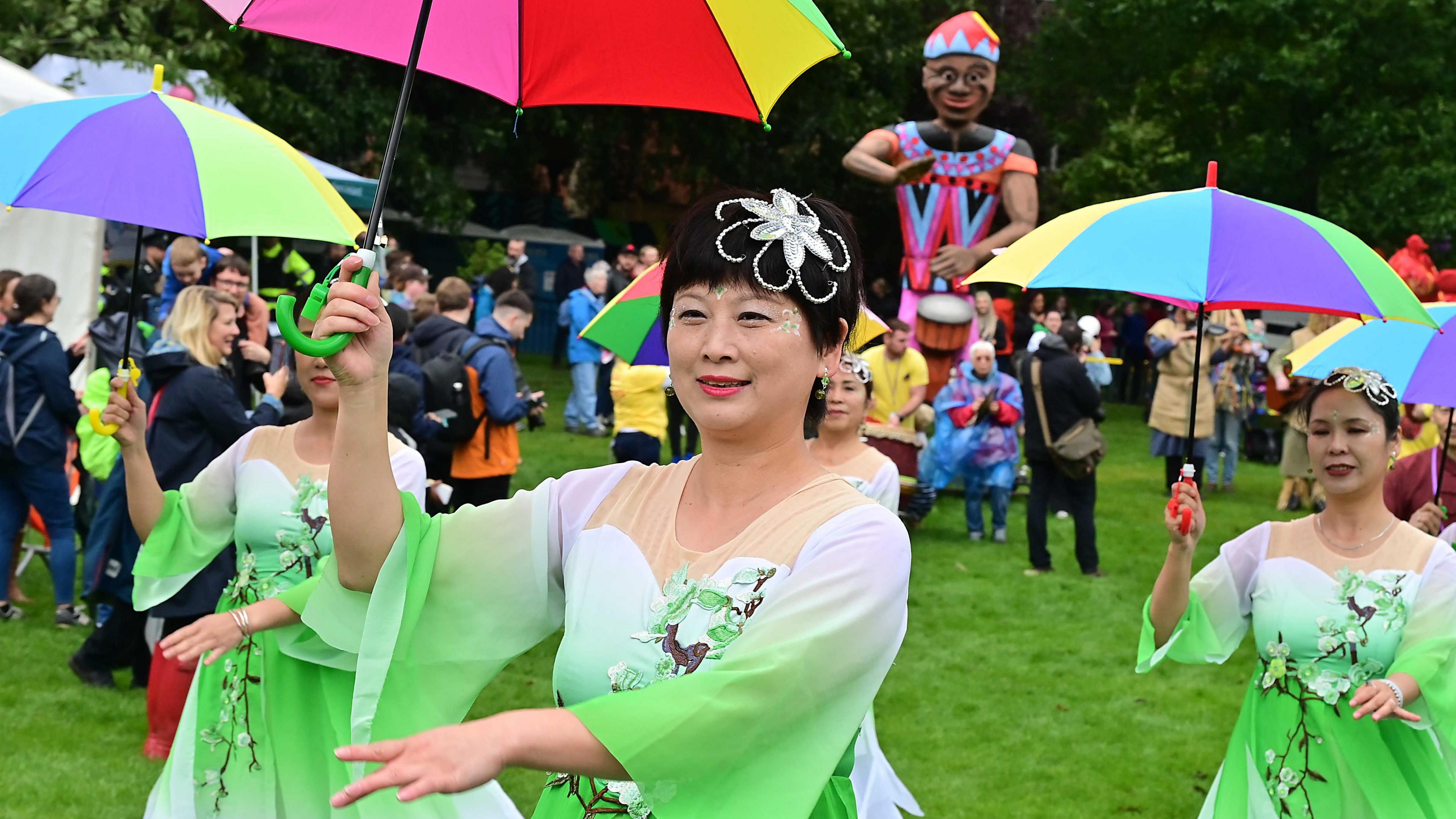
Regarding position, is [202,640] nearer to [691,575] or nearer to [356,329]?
[356,329]

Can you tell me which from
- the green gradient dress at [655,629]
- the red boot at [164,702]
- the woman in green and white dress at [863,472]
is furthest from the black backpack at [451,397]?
the green gradient dress at [655,629]

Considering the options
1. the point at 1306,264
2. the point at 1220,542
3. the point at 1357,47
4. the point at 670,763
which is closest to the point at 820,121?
the point at 1357,47

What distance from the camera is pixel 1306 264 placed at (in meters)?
4.19

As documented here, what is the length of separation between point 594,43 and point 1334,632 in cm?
282

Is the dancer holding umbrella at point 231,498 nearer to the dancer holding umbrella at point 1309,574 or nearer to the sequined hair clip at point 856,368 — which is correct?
the dancer holding umbrella at point 1309,574

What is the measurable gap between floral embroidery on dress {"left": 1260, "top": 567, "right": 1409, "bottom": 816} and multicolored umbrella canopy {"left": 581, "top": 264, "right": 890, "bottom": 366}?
8.28 feet

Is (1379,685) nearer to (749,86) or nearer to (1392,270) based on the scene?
(1392,270)

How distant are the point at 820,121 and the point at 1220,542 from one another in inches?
555

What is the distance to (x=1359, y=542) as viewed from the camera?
4.64m

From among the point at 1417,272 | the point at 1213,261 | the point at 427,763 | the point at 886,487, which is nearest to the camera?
the point at 427,763

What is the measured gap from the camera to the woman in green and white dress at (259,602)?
4.69 metres

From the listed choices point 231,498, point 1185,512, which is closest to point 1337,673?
point 1185,512

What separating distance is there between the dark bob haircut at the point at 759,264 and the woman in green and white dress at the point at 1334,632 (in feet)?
6.44

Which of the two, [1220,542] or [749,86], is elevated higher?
[749,86]
